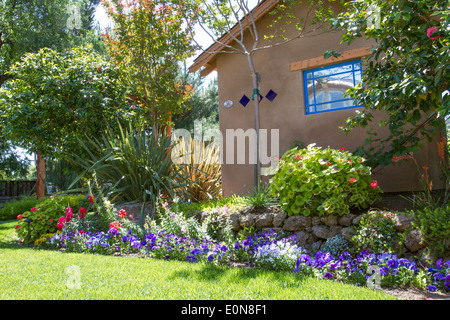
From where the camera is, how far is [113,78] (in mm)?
8227

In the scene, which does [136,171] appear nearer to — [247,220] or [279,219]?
[247,220]

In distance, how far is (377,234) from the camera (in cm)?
390

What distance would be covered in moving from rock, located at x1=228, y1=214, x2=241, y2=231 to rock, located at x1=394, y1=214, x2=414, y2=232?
2.00 m

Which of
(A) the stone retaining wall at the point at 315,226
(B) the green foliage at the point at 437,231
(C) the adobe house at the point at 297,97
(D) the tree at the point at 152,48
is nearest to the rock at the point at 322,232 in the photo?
(A) the stone retaining wall at the point at 315,226

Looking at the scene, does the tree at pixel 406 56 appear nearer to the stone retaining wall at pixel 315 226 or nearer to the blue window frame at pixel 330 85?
the stone retaining wall at pixel 315 226

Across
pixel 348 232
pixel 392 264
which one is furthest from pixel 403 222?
pixel 392 264

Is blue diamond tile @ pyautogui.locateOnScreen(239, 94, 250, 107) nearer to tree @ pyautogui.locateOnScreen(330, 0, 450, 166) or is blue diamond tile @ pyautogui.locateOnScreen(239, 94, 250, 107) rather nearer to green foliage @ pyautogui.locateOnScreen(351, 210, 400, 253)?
tree @ pyautogui.locateOnScreen(330, 0, 450, 166)

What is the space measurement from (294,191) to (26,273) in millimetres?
3072

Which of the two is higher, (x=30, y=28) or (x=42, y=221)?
(x=30, y=28)

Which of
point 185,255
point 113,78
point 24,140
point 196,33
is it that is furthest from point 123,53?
point 185,255

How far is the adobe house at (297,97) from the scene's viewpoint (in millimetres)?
6188

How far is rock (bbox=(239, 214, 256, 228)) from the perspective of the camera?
4973 mm

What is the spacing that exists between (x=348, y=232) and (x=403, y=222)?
0.58 m

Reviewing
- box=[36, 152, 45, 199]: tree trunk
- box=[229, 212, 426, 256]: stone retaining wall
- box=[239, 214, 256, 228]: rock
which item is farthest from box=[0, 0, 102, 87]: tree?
box=[229, 212, 426, 256]: stone retaining wall
